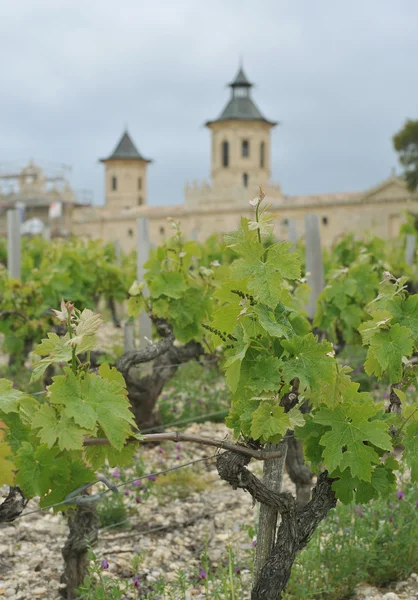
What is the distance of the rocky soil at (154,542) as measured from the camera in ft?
10.8

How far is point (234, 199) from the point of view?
152 ft

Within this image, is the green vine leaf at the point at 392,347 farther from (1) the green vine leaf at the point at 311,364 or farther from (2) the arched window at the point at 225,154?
(2) the arched window at the point at 225,154

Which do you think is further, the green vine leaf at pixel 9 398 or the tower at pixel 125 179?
the tower at pixel 125 179

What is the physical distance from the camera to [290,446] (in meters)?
3.98

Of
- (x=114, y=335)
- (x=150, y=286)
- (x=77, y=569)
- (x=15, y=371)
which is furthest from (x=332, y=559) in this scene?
(x=114, y=335)

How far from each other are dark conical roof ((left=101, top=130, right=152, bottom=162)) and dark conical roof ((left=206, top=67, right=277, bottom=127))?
10237mm

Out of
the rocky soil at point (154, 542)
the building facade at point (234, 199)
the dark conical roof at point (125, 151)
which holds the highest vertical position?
the dark conical roof at point (125, 151)

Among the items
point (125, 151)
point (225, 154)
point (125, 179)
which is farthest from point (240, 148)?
point (125, 151)

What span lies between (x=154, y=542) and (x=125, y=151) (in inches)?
2399

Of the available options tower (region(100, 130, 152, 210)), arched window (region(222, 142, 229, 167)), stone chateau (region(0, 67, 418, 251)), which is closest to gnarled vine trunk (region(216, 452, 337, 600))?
stone chateau (region(0, 67, 418, 251))

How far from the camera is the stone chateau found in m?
40.9

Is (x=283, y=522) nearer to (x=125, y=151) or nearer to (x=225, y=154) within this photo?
(x=225, y=154)

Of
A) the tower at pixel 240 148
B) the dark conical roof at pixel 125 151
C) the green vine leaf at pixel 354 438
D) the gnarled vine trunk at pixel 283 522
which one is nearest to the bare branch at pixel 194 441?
the gnarled vine trunk at pixel 283 522

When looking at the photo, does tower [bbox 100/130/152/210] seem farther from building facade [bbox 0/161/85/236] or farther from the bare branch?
the bare branch
